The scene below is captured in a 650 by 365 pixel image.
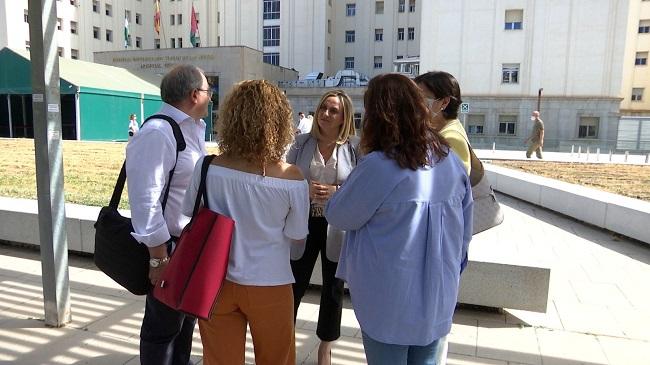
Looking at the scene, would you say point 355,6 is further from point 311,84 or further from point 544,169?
point 544,169

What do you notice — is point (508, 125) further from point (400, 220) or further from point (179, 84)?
point (400, 220)

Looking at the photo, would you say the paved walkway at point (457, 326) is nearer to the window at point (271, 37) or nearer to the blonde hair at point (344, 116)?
the blonde hair at point (344, 116)

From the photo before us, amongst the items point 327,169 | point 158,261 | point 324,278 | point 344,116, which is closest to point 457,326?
point 324,278

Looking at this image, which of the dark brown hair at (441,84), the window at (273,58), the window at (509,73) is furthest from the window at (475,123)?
the dark brown hair at (441,84)

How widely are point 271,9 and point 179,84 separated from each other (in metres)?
54.7

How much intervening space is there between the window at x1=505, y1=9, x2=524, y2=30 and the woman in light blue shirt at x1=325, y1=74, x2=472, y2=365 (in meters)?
40.1

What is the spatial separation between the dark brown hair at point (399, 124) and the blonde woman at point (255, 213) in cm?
45

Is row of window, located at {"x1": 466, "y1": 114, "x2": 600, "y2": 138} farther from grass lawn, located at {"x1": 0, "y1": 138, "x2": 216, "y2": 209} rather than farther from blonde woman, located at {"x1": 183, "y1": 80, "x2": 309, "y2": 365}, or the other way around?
blonde woman, located at {"x1": 183, "y1": 80, "x2": 309, "y2": 365}

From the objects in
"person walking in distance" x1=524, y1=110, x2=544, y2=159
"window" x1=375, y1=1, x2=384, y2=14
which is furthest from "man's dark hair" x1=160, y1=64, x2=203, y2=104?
"window" x1=375, y1=1, x2=384, y2=14

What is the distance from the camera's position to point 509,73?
126 feet

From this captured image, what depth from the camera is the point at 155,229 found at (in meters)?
2.39

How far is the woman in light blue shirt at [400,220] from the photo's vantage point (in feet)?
6.40

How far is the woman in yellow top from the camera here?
8.90ft

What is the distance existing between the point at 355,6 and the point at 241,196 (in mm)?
57466
